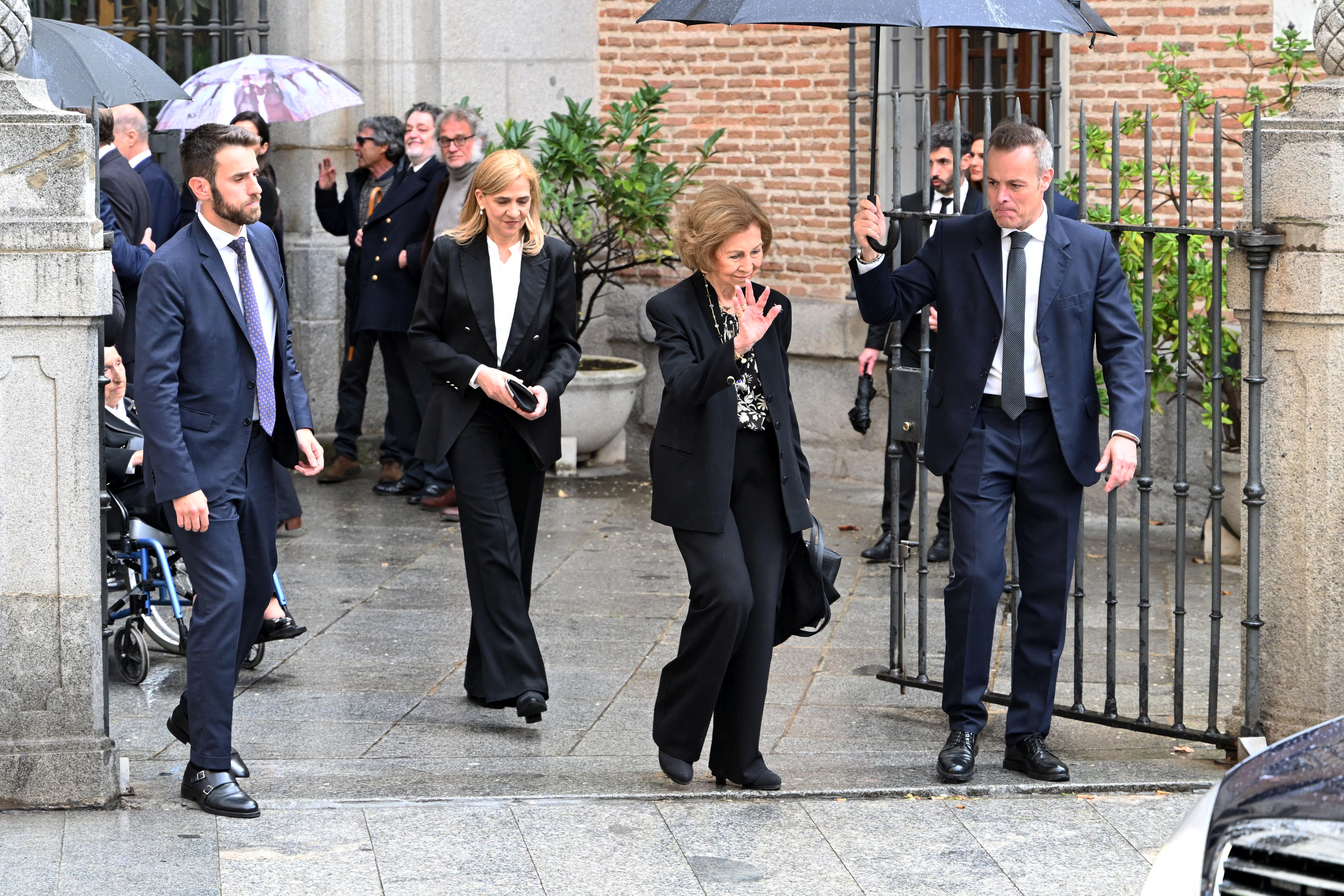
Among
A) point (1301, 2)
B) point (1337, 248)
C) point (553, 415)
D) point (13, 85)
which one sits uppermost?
point (1301, 2)

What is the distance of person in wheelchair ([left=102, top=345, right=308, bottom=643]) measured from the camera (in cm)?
662

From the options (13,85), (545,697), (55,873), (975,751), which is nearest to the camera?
(55,873)

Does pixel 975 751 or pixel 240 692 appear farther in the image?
pixel 240 692

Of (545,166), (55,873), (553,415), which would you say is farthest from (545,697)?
(545,166)

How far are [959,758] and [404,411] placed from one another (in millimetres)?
5623

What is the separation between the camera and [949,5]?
17.3ft

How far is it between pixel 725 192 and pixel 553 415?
4.73 ft

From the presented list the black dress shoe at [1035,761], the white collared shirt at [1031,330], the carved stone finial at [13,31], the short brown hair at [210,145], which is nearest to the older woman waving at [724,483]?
the white collared shirt at [1031,330]

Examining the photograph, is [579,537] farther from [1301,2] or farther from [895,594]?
[1301,2]

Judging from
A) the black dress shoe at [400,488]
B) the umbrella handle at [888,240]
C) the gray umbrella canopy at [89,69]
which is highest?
the gray umbrella canopy at [89,69]

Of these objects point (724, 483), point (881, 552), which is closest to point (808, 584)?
point (724, 483)

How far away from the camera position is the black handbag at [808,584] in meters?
5.43

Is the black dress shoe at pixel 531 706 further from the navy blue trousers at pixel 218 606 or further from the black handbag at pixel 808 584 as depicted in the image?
the navy blue trousers at pixel 218 606

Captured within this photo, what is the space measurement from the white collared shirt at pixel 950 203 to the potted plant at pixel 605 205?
2301 millimetres
